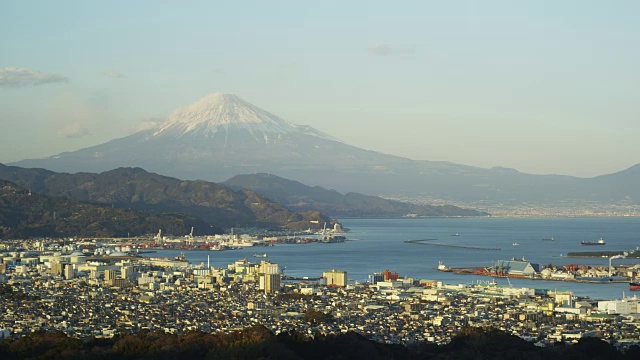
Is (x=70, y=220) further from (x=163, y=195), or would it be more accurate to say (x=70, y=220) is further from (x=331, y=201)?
(x=331, y=201)

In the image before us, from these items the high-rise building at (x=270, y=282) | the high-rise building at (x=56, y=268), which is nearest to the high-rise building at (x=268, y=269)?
the high-rise building at (x=270, y=282)

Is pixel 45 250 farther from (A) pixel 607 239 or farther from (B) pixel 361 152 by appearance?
(B) pixel 361 152

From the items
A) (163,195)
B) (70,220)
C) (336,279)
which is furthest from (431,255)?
(163,195)

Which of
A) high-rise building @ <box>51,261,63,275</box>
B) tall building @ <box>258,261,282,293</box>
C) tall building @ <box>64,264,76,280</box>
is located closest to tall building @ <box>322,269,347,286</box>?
tall building @ <box>258,261,282,293</box>

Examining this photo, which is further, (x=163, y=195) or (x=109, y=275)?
(x=163, y=195)

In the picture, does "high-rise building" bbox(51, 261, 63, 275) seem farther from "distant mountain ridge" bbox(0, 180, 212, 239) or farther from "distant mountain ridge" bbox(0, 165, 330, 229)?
"distant mountain ridge" bbox(0, 165, 330, 229)

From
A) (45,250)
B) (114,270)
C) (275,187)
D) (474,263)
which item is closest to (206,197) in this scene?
(275,187)
